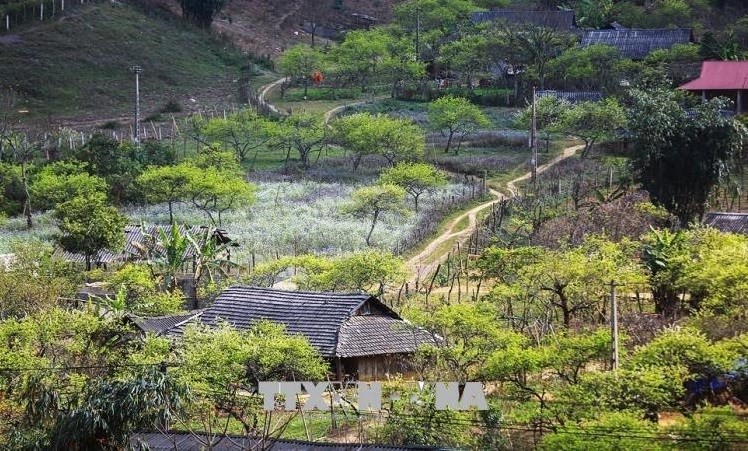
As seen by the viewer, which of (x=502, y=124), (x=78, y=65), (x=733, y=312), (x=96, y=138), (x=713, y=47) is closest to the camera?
(x=733, y=312)

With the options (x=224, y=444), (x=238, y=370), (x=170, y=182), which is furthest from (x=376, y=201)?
(x=224, y=444)

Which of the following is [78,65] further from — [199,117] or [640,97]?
[640,97]

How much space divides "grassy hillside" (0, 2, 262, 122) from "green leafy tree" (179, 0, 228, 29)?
195cm

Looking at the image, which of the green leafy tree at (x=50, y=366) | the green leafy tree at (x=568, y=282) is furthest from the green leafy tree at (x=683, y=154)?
the green leafy tree at (x=50, y=366)

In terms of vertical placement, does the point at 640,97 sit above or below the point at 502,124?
above

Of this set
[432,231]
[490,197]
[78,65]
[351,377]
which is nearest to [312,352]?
[351,377]

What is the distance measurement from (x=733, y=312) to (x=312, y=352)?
990 centimetres

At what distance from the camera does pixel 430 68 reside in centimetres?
8150

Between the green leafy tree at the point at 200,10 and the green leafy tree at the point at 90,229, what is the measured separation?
5021cm

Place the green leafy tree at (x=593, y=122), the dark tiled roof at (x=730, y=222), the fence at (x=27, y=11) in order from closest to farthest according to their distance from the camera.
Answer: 1. the dark tiled roof at (x=730, y=222)
2. the green leafy tree at (x=593, y=122)
3. the fence at (x=27, y=11)

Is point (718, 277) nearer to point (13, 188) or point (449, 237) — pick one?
point (449, 237)

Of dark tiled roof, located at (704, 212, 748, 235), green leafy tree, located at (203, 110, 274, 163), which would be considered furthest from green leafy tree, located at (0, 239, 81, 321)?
dark tiled roof, located at (704, 212, 748, 235)

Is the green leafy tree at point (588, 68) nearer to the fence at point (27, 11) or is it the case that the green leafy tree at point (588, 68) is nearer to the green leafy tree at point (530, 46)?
the green leafy tree at point (530, 46)

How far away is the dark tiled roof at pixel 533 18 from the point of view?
83375mm
